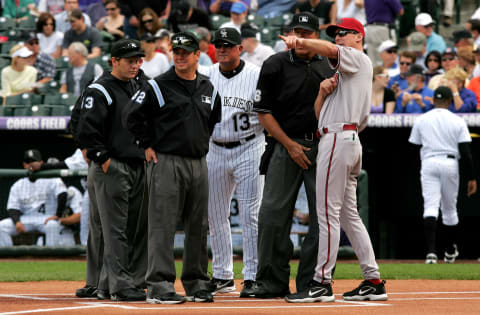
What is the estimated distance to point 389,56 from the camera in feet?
47.2

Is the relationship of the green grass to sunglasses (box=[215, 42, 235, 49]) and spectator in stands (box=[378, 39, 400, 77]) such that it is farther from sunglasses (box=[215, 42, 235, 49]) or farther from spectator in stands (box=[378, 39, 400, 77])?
spectator in stands (box=[378, 39, 400, 77])

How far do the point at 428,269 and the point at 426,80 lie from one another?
4.45 m

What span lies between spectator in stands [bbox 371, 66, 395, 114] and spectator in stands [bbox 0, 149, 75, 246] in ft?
14.6

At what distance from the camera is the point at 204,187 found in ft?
21.2

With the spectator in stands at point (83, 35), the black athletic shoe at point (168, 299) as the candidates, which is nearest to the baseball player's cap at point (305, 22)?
the black athletic shoe at point (168, 299)

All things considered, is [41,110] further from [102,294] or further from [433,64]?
[102,294]

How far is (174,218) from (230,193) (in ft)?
4.27

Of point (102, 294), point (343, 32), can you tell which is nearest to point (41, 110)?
point (102, 294)

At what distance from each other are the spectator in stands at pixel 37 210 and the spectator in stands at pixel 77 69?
8.76ft

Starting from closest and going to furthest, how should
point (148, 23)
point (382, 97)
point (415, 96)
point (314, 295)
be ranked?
point (314, 295), point (415, 96), point (382, 97), point (148, 23)

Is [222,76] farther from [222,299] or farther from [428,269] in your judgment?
[428,269]

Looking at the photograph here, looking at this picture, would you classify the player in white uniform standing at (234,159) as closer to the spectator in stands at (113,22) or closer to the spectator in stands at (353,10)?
the spectator in stands at (353,10)

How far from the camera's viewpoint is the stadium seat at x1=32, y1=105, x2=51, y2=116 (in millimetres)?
13359

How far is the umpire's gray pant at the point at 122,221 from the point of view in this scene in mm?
6562
